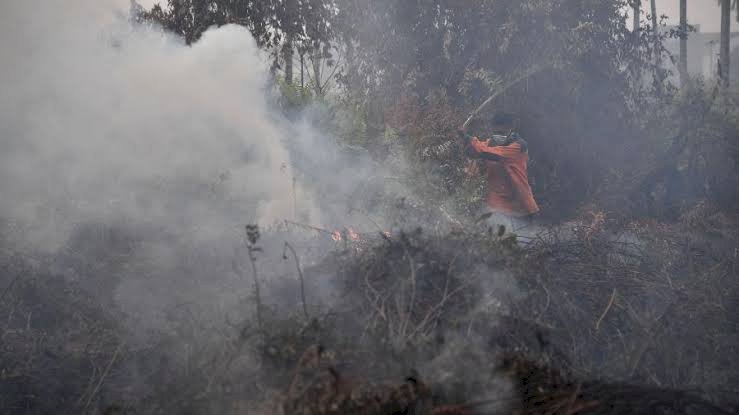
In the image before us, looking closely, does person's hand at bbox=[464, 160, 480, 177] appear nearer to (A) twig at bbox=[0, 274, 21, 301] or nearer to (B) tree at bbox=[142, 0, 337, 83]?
(B) tree at bbox=[142, 0, 337, 83]

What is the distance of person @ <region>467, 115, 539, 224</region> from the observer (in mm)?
7281

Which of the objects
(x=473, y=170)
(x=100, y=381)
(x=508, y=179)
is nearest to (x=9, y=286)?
(x=100, y=381)

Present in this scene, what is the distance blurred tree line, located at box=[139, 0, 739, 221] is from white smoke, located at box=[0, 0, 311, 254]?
323 cm

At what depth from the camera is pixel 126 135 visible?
6.51 m

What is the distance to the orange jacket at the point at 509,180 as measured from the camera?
7281 millimetres

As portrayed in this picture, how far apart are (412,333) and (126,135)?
4.58 meters

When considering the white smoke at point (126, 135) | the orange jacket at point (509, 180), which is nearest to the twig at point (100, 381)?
the white smoke at point (126, 135)

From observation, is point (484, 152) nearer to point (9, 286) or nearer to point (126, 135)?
point (126, 135)

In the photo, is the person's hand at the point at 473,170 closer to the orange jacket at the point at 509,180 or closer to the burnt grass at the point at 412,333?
the orange jacket at the point at 509,180

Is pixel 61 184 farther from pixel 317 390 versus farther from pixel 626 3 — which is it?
pixel 626 3

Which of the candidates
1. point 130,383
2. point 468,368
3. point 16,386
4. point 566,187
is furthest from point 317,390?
point 566,187

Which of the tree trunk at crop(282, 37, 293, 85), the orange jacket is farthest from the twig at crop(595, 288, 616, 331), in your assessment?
the tree trunk at crop(282, 37, 293, 85)

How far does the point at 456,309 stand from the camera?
3.65 m

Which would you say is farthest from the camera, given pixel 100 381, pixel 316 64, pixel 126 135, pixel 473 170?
pixel 316 64
